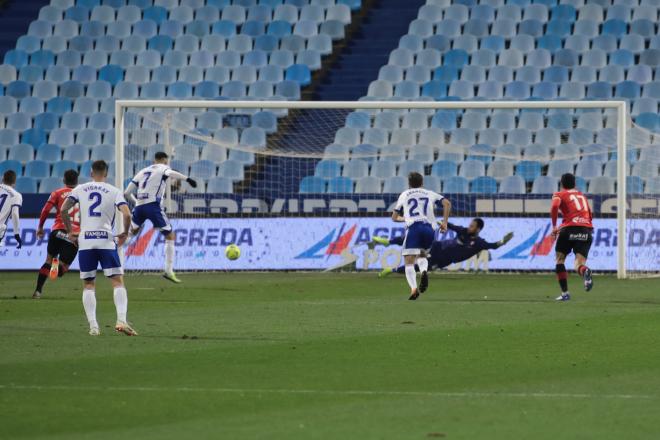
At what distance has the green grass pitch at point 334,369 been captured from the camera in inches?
303

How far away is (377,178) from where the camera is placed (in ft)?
91.5

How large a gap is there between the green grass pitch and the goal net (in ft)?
23.1

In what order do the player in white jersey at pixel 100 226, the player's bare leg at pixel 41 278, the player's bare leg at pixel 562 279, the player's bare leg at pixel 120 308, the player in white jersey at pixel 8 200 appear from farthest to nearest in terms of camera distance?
the player in white jersey at pixel 8 200, the player's bare leg at pixel 41 278, the player's bare leg at pixel 562 279, the player in white jersey at pixel 100 226, the player's bare leg at pixel 120 308

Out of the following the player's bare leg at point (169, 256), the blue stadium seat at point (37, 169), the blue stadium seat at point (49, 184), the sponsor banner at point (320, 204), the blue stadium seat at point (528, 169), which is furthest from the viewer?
the blue stadium seat at point (37, 169)

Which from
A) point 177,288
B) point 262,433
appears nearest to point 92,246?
point 262,433

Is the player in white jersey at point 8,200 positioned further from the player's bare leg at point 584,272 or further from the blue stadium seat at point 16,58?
the blue stadium seat at point 16,58

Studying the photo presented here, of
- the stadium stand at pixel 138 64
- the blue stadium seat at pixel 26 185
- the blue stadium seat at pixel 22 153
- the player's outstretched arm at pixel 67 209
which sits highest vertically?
the stadium stand at pixel 138 64

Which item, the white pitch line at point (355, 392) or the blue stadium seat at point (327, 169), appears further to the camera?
the blue stadium seat at point (327, 169)

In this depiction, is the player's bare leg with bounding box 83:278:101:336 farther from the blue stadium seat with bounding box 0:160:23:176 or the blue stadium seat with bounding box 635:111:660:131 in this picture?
the blue stadium seat with bounding box 635:111:660:131

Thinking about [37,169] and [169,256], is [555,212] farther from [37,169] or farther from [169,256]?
[37,169]

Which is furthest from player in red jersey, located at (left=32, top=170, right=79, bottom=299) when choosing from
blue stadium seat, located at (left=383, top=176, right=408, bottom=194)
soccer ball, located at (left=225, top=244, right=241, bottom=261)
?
blue stadium seat, located at (left=383, top=176, right=408, bottom=194)

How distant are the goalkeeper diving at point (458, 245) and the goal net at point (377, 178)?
113cm

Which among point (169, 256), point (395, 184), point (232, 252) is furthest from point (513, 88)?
point (169, 256)

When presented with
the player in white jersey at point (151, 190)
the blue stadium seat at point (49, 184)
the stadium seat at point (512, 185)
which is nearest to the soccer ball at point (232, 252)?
Answer: the player in white jersey at point (151, 190)
